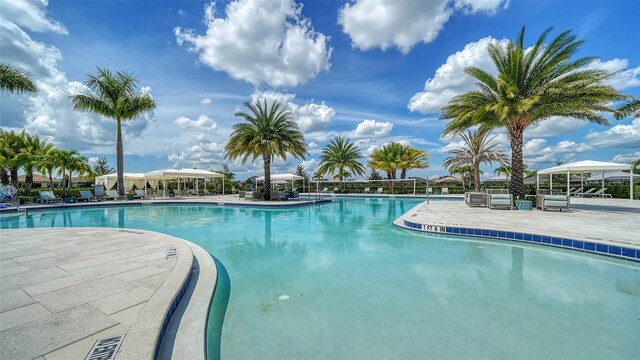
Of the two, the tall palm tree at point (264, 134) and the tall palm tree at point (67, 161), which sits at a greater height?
the tall palm tree at point (264, 134)

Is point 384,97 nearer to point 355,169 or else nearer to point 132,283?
point 355,169

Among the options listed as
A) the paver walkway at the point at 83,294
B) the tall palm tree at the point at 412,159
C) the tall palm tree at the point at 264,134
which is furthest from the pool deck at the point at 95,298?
the tall palm tree at the point at 412,159

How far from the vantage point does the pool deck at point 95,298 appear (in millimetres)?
2170

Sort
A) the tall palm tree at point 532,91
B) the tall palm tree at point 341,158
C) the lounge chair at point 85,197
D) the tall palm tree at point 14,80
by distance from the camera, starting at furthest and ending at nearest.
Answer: the tall palm tree at point 341,158 → the lounge chair at point 85,197 → the tall palm tree at point 532,91 → the tall palm tree at point 14,80

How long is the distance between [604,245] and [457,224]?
9.84ft

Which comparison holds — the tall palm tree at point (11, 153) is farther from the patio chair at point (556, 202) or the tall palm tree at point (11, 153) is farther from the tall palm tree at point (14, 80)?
the patio chair at point (556, 202)

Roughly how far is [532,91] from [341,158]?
2015 centimetres

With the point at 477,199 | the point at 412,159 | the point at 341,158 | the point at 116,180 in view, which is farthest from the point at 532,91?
the point at 116,180

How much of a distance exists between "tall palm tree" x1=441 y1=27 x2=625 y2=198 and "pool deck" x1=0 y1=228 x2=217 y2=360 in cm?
1268

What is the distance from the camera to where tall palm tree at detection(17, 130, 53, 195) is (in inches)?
777

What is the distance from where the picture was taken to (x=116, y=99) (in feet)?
64.7

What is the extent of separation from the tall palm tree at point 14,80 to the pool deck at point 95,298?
27.8 feet

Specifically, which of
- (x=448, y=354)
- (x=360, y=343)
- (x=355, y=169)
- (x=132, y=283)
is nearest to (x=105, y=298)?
(x=132, y=283)

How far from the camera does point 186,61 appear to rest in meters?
12.6
